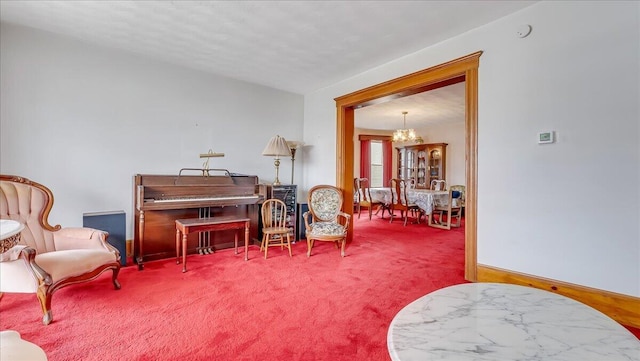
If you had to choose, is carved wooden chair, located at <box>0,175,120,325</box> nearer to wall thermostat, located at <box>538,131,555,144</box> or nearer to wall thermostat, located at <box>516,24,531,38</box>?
wall thermostat, located at <box>538,131,555,144</box>

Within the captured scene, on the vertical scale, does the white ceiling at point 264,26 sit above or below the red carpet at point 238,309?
above

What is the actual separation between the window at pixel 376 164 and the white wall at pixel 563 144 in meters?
6.02

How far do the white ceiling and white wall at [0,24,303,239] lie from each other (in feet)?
0.82

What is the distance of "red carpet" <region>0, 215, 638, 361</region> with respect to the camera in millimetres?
1725

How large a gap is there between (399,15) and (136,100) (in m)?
3.32

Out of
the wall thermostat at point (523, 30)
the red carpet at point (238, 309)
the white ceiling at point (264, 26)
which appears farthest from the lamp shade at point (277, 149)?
the wall thermostat at point (523, 30)

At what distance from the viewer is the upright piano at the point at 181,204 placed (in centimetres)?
330

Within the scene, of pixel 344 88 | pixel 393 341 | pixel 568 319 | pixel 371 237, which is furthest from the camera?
pixel 371 237

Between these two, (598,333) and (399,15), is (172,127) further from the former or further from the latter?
(598,333)

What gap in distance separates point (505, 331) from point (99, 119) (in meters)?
4.30

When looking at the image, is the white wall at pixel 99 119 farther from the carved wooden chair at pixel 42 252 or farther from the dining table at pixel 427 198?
the dining table at pixel 427 198

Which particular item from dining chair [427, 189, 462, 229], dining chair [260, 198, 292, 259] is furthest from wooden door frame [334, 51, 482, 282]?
dining chair [427, 189, 462, 229]

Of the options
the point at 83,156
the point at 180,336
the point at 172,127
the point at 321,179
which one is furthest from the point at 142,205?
the point at 321,179

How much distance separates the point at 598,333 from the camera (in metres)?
1.01
